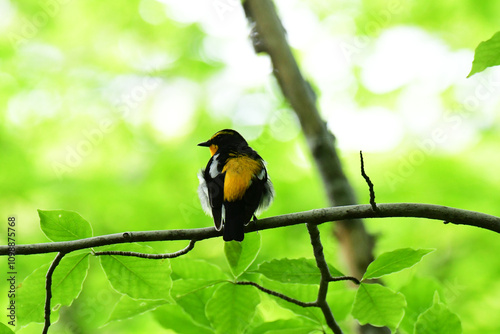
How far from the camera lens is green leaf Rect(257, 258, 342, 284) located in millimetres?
1492

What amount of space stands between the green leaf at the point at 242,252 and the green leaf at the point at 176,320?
1.01 feet

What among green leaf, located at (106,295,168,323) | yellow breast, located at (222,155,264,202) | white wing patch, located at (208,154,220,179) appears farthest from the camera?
white wing patch, located at (208,154,220,179)

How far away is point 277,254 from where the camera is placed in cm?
664

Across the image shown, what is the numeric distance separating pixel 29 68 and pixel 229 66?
3.64 meters

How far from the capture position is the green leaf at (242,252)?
1561 millimetres

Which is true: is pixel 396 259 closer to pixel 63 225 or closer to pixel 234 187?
pixel 63 225

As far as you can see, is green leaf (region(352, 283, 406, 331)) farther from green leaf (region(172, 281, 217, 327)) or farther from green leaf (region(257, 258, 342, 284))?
green leaf (region(172, 281, 217, 327))

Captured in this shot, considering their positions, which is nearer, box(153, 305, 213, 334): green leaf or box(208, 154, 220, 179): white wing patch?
box(153, 305, 213, 334): green leaf

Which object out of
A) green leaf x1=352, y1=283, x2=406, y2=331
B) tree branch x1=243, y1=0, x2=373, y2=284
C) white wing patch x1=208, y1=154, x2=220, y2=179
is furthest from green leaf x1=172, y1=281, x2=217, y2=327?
tree branch x1=243, y1=0, x2=373, y2=284

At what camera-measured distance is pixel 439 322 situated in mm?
1458

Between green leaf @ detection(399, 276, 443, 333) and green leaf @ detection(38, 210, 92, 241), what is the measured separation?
117 centimetres

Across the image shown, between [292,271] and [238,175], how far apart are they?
1.58 meters

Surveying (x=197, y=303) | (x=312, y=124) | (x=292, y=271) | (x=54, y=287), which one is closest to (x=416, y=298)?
(x=292, y=271)

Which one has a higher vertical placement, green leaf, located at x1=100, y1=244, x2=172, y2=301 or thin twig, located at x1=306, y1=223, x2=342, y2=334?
green leaf, located at x1=100, y1=244, x2=172, y2=301
